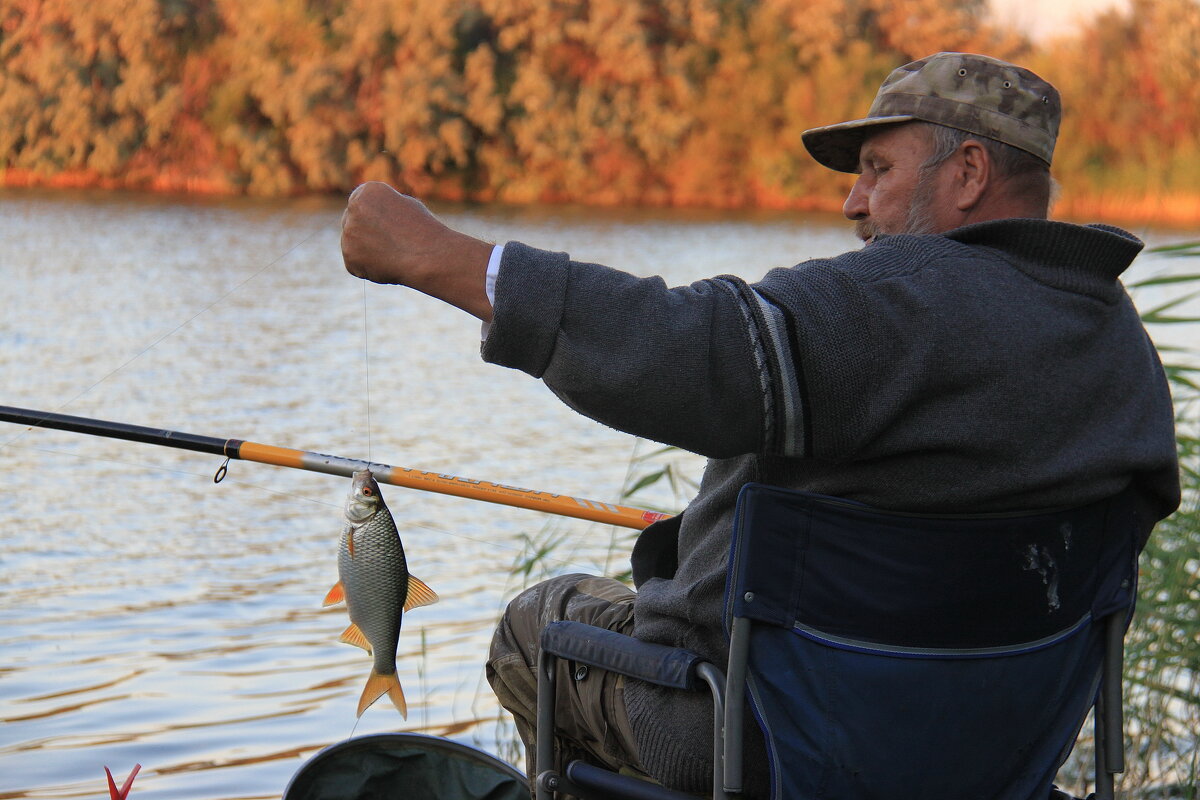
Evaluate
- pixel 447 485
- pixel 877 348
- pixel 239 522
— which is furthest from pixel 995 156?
pixel 239 522

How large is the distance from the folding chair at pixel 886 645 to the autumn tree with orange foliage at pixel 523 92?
0.68m

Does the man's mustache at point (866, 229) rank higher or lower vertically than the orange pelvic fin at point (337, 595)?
higher

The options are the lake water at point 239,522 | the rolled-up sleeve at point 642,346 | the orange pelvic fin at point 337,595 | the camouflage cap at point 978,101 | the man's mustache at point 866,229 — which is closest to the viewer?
the rolled-up sleeve at point 642,346

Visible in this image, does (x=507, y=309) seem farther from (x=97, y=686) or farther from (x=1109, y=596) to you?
(x=97, y=686)

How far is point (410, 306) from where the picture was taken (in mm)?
12711

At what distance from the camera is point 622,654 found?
1.71 metres

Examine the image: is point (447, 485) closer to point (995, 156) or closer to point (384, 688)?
point (384, 688)

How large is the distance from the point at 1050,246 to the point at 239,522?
4.54m

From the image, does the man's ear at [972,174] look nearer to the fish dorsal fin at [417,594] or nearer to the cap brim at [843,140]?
the cap brim at [843,140]

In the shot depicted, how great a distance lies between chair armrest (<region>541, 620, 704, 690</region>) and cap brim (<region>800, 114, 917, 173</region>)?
26.7 inches

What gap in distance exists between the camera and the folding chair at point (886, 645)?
1.57 m

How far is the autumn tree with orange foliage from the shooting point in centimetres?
643

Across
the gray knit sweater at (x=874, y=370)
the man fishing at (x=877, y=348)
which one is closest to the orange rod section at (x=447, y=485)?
the man fishing at (x=877, y=348)

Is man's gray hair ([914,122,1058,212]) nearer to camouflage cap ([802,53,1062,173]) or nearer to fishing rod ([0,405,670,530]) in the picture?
camouflage cap ([802,53,1062,173])
